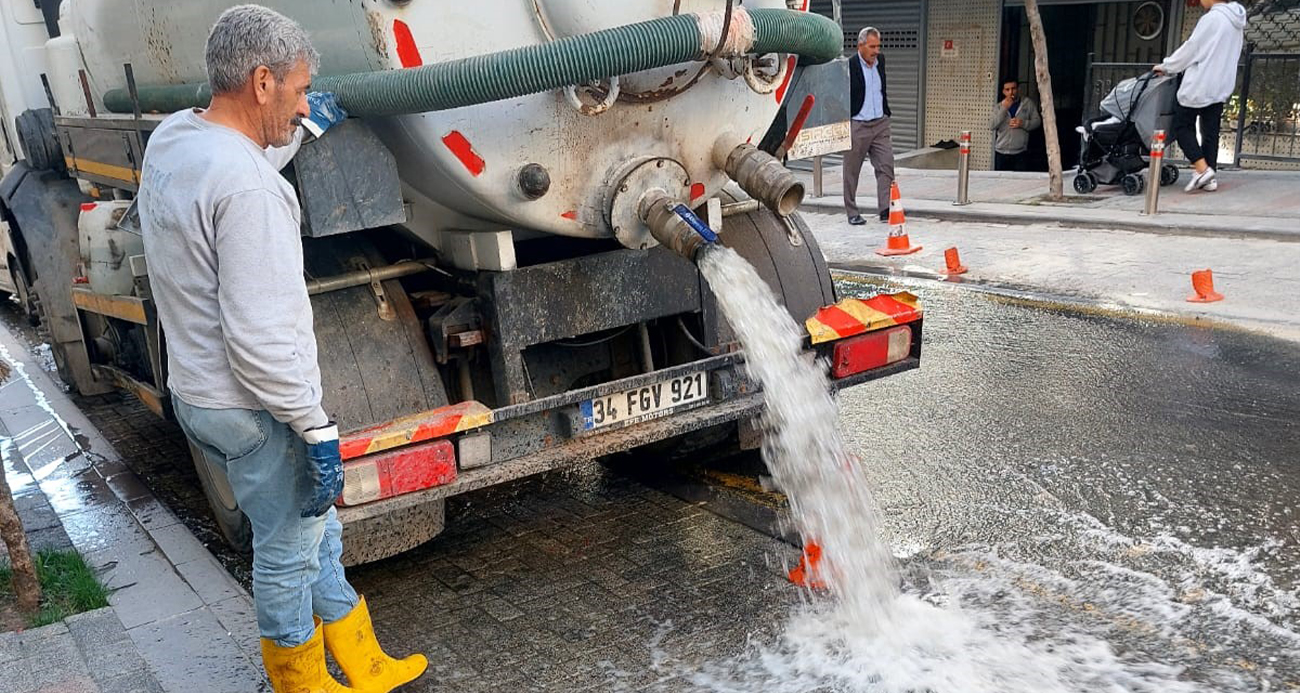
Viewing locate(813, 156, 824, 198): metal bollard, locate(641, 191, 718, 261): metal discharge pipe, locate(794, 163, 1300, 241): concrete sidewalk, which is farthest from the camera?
locate(813, 156, 824, 198): metal bollard

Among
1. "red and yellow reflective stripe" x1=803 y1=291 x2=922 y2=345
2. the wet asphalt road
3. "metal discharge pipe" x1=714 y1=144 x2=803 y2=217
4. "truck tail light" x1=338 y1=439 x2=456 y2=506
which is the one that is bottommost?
the wet asphalt road

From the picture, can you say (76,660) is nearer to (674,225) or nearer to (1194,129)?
(674,225)

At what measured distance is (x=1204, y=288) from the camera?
7.81 meters

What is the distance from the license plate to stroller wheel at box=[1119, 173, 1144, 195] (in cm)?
859

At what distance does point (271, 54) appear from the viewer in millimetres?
2924

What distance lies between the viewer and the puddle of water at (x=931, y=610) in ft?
11.7

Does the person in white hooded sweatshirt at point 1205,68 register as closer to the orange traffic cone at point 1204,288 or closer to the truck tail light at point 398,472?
the orange traffic cone at point 1204,288

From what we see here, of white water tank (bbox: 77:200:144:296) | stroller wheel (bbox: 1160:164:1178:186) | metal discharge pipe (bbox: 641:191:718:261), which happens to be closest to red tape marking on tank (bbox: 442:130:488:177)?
metal discharge pipe (bbox: 641:191:718:261)

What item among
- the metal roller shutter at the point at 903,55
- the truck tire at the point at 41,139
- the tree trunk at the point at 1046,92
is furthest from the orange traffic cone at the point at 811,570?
the metal roller shutter at the point at 903,55

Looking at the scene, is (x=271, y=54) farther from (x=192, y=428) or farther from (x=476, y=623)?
(x=476, y=623)

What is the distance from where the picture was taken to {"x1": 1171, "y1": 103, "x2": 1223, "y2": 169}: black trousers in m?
11.2

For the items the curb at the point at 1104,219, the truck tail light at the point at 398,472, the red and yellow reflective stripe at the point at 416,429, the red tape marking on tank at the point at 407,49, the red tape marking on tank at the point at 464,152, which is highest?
the red tape marking on tank at the point at 407,49

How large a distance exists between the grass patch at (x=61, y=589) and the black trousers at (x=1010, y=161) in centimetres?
1361

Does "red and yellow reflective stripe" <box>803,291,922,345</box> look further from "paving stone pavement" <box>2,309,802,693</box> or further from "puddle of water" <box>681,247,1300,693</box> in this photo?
"paving stone pavement" <box>2,309,802,693</box>
